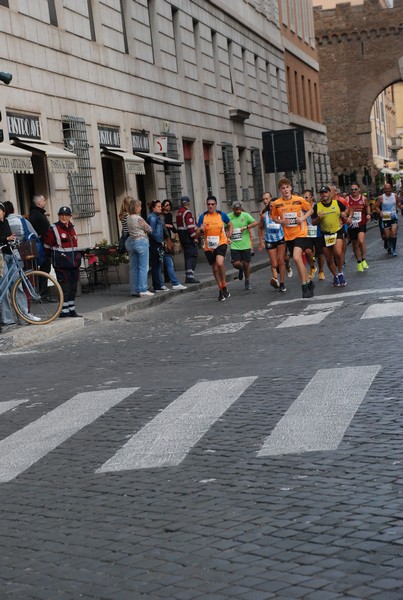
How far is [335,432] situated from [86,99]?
63.8ft

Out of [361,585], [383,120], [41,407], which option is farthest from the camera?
[383,120]

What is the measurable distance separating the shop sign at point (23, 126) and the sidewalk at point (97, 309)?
10.1 ft

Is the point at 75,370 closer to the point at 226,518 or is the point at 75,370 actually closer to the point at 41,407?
the point at 41,407

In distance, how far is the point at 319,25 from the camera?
84.9 metres

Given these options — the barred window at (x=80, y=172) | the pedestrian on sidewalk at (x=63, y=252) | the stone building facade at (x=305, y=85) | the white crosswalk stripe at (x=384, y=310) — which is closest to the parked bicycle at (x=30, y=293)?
the pedestrian on sidewalk at (x=63, y=252)

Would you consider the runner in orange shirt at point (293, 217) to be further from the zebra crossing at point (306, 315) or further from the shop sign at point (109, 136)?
the shop sign at point (109, 136)

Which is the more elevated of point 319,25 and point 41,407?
point 319,25

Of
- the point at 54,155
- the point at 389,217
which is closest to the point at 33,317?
the point at 54,155

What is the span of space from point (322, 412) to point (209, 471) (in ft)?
5.15

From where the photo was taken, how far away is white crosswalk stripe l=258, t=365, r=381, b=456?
7.12m

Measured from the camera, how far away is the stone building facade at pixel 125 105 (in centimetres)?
2269

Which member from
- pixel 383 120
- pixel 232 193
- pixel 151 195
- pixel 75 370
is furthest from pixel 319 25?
pixel 75 370

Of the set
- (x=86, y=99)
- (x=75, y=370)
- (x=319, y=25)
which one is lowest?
(x=75, y=370)

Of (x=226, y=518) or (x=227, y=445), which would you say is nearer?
(x=226, y=518)
